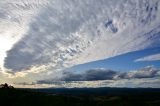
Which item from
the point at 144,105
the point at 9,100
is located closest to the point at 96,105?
the point at 144,105

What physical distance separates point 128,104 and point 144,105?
44.9 ft

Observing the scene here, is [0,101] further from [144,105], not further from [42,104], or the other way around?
[144,105]

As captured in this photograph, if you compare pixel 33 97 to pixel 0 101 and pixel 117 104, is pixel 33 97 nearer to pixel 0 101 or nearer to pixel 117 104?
pixel 0 101

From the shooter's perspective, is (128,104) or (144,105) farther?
(144,105)

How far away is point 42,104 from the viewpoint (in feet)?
422

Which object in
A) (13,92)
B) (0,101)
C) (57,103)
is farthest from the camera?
(13,92)

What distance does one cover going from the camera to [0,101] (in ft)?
398

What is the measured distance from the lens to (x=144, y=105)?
135m

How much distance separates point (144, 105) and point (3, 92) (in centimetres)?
8020

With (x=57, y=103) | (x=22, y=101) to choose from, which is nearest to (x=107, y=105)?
(x=57, y=103)

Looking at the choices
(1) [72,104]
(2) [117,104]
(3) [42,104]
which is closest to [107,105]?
(2) [117,104]

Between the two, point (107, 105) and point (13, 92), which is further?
point (13, 92)

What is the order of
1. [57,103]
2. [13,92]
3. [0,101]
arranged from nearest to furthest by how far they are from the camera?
→ 1. [0,101]
2. [57,103]
3. [13,92]

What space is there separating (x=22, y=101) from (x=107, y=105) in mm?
45604
